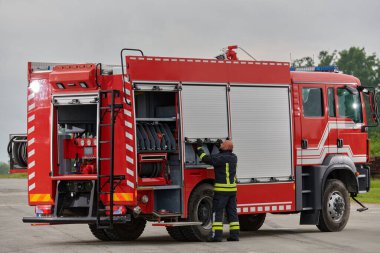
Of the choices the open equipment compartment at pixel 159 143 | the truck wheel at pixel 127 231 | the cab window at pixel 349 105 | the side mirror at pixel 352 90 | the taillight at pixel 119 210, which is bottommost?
the truck wheel at pixel 127 231

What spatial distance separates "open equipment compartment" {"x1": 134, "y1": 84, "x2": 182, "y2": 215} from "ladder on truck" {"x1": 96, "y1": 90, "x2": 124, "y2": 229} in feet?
1.44

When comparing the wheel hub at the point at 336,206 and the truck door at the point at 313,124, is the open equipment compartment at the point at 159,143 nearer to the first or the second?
the truck door at the point at 313,124

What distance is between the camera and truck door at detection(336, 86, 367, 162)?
20.1 meters

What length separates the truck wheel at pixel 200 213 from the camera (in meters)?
17.2

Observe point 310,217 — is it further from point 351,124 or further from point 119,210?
point 119,210

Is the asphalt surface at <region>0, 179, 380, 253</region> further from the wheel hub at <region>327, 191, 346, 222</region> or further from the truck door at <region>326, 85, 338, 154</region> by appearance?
the truck door at <region>326, 85, 338, 154</region>

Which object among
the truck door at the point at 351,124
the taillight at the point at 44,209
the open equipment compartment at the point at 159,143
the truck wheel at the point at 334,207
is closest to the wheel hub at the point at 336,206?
the truck wheel at the point at 334,207

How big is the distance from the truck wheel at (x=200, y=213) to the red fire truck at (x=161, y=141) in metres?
0.02

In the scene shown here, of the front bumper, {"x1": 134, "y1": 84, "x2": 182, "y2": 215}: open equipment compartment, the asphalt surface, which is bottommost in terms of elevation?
the asphalt surface

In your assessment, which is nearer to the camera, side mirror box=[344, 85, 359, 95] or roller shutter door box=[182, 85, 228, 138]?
roller shutter door box=[182, 85, 228, 138]

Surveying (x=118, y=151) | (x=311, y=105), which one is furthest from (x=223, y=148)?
(x=311, y=105)

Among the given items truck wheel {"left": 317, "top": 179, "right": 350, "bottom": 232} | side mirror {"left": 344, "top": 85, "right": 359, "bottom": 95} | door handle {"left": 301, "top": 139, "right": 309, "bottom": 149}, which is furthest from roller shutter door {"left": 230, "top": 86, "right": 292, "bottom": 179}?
side mirror {"left": 344, "top": 85, "right": 359, "bottom": 95}

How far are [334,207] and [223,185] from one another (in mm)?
3521

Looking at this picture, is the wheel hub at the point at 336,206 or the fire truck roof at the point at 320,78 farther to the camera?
the wheel hub at the point at 336,206
